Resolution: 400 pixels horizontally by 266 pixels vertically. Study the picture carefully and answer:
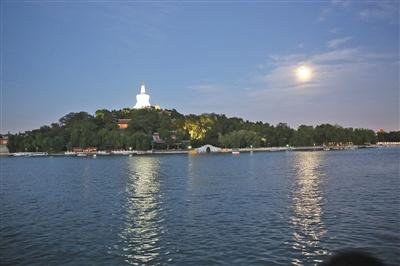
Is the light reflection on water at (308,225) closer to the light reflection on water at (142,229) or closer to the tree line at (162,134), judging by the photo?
the light reflection on water at (142,229)

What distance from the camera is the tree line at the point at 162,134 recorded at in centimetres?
15912

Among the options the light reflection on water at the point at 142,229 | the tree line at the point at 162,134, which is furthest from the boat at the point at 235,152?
the light reflection on water at the point at 142,229

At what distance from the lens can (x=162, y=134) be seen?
16750cm

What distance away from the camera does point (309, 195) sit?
99.8 ft

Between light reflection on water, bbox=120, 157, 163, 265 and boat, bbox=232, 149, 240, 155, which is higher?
boat, bbox=232, 149, 240, 155

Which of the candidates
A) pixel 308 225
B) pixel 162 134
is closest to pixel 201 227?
pixel 308 225

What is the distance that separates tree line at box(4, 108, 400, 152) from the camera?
159125 millimetres

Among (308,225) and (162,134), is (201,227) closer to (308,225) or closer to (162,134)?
(308,225)

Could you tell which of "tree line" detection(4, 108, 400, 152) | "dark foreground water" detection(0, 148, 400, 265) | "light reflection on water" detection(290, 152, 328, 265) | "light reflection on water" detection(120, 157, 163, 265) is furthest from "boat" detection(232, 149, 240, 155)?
"light reflection on water" detection(120, 157, 163, 265)

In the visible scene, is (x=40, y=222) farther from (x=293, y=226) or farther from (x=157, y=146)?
(x=157, y=146)

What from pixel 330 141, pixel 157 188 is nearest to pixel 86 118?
pixel 330 141

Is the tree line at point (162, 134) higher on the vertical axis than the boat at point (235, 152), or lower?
higher

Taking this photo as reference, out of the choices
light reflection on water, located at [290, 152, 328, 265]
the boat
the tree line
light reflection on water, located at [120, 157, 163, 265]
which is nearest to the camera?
light reflection on water, located at [290, 152, 328, 265]

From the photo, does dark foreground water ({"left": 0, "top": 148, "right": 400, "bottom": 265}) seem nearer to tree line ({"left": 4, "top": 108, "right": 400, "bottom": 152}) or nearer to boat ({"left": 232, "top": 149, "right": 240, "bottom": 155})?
boat ({"left": 232, "top": 149, "right": 240, "bottom": 155})
